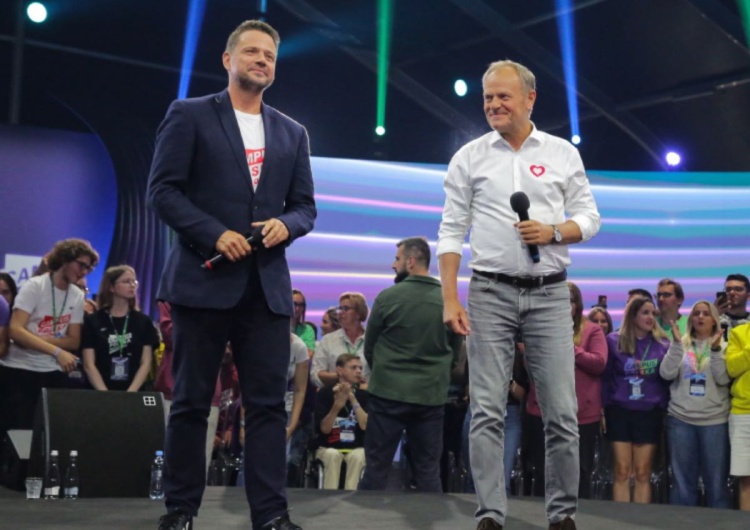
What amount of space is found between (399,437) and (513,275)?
216 cm

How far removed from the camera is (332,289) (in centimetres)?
842

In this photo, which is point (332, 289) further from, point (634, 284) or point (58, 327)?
point (58, 327)

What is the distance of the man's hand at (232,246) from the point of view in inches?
99.0

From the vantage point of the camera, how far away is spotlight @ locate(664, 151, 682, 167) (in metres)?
8.72

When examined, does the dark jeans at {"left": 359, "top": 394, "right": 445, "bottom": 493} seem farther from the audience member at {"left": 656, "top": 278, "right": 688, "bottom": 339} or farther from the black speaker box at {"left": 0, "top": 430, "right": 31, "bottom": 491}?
the audience member at {"left": 656, "top": 278, "right": 688, "bottom": 339}

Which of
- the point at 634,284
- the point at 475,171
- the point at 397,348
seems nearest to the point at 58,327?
the point at 397,348

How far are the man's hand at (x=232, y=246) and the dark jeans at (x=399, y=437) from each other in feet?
7.85

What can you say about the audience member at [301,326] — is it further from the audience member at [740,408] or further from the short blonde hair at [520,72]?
the short blonde hair at [520,72]

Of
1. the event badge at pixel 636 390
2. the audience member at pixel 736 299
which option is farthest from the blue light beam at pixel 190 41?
the audience member at pixel 736 299

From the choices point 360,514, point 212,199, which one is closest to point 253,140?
point 212,199

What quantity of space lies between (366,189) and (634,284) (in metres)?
2.56

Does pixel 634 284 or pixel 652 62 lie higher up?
pixel 652 62

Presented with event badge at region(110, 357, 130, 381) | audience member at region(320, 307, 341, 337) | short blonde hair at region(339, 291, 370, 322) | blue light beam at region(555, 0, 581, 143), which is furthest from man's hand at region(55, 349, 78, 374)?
blue light beam at region(555, 0, 581, 143)

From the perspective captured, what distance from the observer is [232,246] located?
252 centimetres
